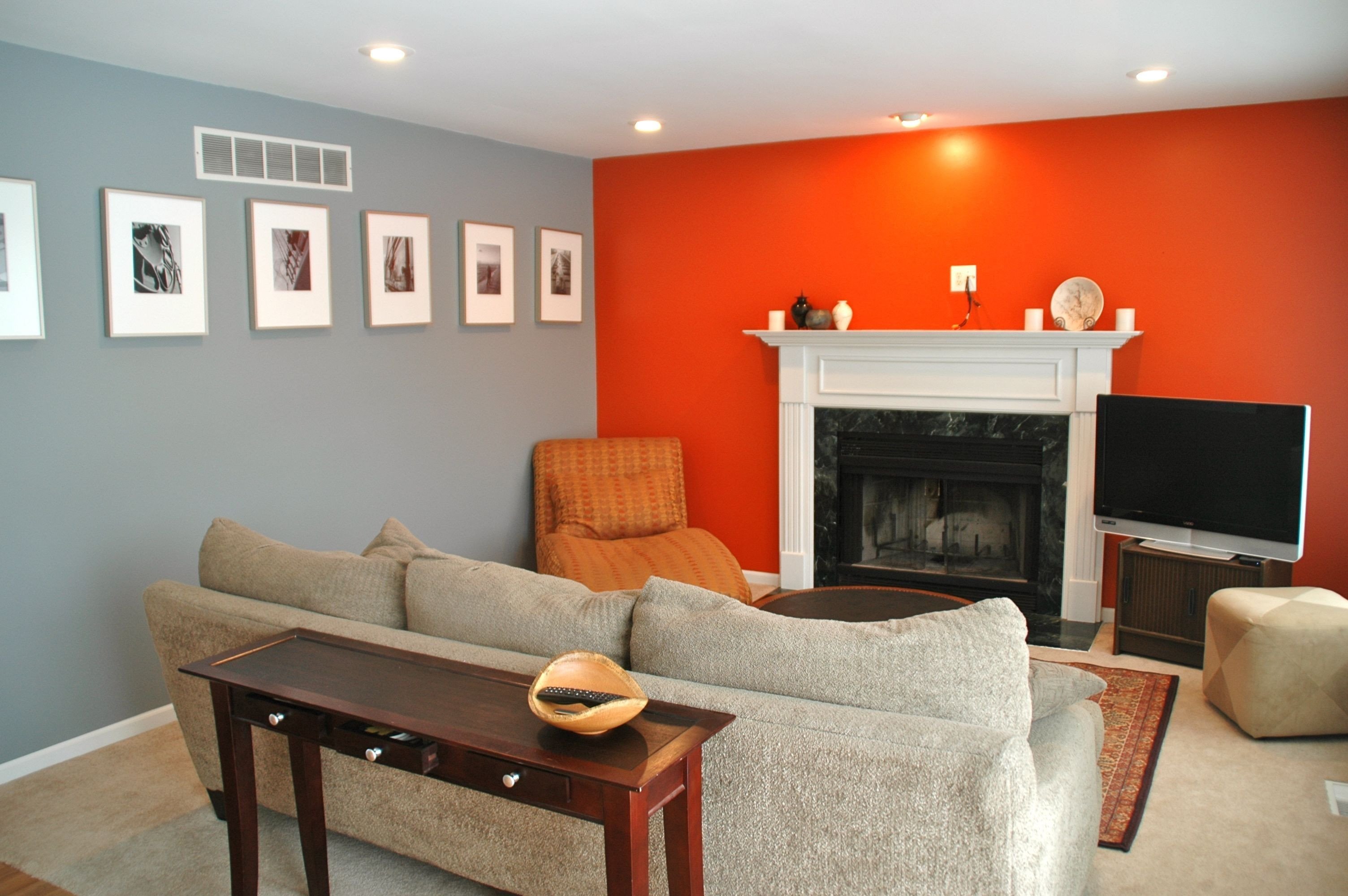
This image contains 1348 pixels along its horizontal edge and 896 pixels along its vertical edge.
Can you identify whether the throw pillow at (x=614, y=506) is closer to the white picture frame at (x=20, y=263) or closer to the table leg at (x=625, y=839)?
the white picture frame at (x=20, y=263)

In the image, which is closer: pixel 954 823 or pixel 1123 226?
pixel 954 823

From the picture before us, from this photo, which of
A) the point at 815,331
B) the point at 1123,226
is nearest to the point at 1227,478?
the point at 1123,226

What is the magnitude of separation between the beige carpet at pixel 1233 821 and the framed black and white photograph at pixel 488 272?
3.46 meters

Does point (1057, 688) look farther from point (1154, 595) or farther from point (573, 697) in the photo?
point (1154, 595)

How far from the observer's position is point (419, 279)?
4699mm

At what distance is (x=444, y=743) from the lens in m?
1.87

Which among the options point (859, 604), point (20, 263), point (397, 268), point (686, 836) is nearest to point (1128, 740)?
point (859, 604)

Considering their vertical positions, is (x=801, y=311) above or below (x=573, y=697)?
above

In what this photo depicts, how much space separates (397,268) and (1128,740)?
11.4ft

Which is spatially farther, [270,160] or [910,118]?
[910,118]

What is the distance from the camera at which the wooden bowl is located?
1742 mm

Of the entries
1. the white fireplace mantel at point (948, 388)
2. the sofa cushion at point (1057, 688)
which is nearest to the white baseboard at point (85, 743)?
the sofa cushion at point (1057, 688)

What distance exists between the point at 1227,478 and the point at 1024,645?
2689 millimetres

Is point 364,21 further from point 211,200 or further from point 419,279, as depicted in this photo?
point 419,279
